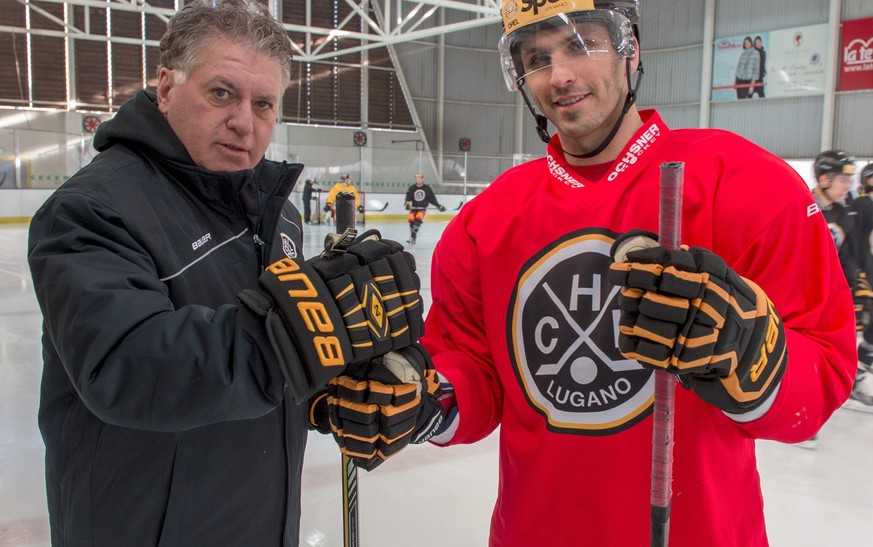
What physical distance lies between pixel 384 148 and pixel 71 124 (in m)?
7.88

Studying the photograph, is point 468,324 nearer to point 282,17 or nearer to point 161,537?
point 161,537

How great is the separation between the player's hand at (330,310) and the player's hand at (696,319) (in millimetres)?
331

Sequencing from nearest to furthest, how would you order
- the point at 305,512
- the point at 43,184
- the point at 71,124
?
Result: 1. the point at 305,512
2. the point at 43,184
3. the point at 71,124

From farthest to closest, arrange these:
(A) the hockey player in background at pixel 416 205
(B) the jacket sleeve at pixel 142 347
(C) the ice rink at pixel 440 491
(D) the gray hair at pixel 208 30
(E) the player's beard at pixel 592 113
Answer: (A) the hockey player in background at pixel 416 205 < (C) the ice rink at pixel 440 491 < (E) the player's beard at pixel 592 113 < (D) the gray hair at pixel 208 30 < (B) the jacket sleeve at pixel 142 347

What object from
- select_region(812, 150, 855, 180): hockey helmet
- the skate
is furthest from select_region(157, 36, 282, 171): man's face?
select_region(812, 150, 855, 180): hockey helmet

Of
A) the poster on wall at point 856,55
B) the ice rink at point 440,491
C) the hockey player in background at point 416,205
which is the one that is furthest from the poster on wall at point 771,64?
the ice rink at point 440,491

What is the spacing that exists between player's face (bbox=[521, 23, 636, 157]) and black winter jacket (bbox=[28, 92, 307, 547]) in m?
0.56

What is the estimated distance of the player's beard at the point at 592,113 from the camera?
1.33 meters

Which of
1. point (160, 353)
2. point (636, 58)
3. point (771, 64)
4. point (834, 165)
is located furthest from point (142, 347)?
point (771, 64)

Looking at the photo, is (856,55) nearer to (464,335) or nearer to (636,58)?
(636,58)

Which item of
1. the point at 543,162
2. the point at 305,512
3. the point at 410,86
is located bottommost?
the point at 305,512

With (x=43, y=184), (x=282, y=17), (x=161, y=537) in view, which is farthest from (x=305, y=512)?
(x=282, y=17)

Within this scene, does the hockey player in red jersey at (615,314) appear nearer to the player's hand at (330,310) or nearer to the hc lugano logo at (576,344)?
the hc lugano logo at (576,344)

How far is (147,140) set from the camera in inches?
47.6
